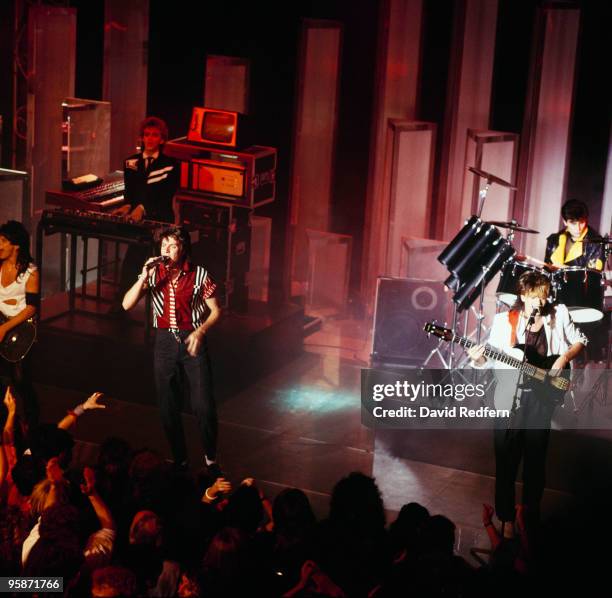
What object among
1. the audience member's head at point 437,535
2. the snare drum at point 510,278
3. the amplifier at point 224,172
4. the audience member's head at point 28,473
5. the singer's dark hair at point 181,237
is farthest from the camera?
the amplifier at point 224,172

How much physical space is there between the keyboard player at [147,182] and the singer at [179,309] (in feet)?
5.22

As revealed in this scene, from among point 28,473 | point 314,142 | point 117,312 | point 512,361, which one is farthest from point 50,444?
point 314,142

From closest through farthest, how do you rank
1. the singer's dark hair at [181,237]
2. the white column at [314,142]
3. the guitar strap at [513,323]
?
the guitar strap at [513,323] < the singer's dark hair at [181,237] < the white column at [314,142]

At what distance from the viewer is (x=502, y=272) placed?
7.20 metres

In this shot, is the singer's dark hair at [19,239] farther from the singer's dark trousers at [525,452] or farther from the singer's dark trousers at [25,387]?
the singer's dark trousers at [525,452]

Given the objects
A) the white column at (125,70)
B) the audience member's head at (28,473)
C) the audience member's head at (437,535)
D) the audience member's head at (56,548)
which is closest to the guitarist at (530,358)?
the audience member's head at (437,535)

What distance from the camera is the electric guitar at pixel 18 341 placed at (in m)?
6.36

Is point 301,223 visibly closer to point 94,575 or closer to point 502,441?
point 502,441

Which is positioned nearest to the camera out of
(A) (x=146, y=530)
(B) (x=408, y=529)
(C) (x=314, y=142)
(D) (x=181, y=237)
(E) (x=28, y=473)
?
(A) (x=146, y=530)

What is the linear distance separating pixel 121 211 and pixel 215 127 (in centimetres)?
101

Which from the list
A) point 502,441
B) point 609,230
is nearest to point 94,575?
point 502,441

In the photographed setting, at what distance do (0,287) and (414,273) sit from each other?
11.5ft

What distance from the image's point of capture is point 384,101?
9.12m

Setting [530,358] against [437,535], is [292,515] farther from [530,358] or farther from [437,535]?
[530,358]
